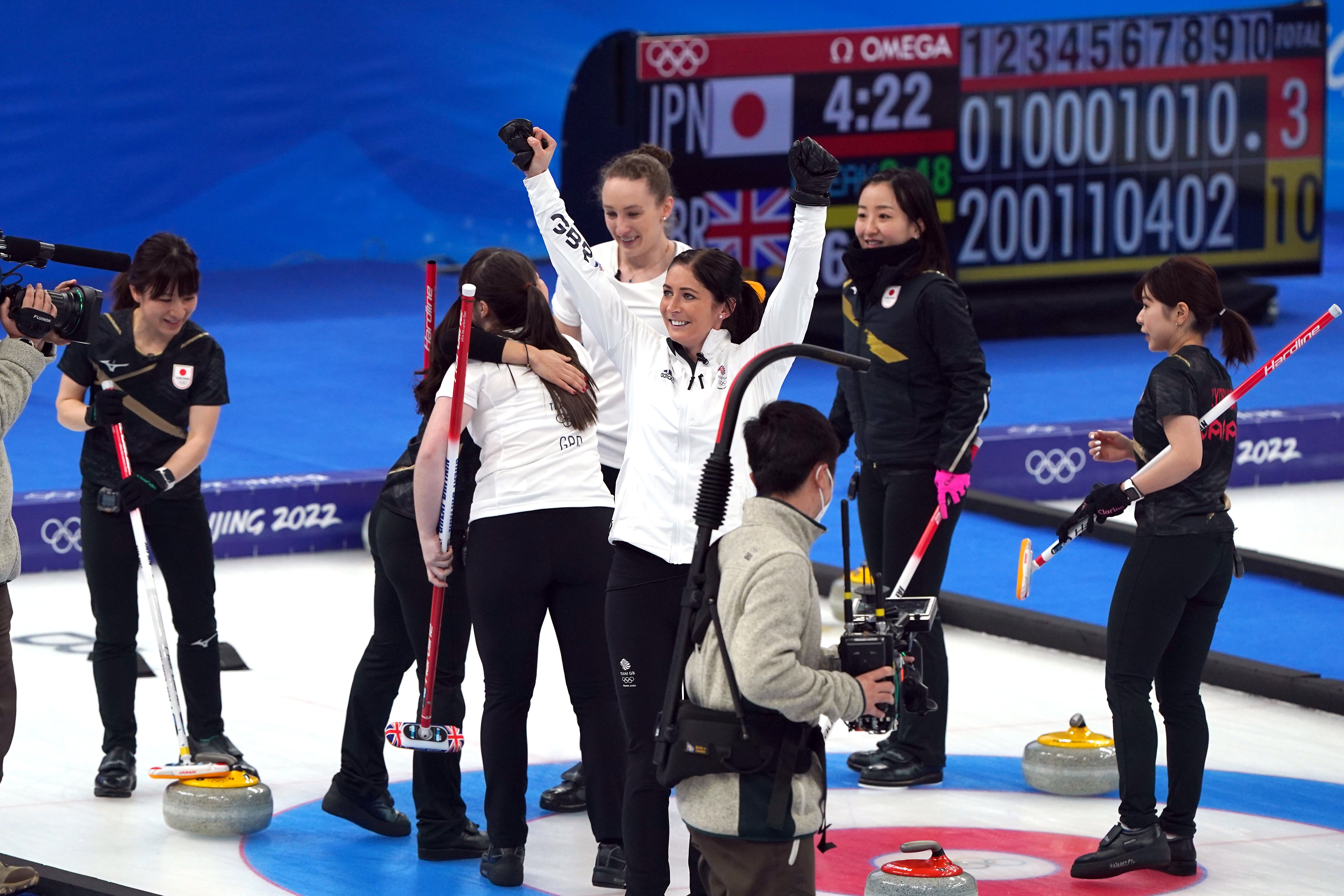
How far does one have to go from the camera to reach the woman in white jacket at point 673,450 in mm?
4441

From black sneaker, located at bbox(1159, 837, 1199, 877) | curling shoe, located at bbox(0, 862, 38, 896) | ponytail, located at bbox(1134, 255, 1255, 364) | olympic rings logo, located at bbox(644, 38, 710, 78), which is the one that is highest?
olympic rings logo, located at bbox(644, 38, 710, 78)

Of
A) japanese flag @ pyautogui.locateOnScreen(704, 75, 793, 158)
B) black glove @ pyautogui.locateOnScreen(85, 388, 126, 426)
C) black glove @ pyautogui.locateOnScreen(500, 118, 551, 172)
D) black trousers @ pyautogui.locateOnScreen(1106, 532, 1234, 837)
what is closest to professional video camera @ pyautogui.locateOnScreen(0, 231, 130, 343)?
black glove @ pyautogui.locateOnScreen(85, 388, 126, 426)

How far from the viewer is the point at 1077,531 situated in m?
5.35

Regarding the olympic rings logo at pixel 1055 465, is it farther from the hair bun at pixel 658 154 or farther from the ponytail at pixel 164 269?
the ponytail at pixel 164 269

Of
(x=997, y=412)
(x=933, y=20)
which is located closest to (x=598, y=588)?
(x=997, y=412)

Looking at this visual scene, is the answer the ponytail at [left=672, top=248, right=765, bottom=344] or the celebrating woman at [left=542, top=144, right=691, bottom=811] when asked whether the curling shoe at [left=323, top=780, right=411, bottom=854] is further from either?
the ponytail at [left=672, top=248, right=765, bottom=344]

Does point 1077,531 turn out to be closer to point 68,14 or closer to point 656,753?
point 656,753

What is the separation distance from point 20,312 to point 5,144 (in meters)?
13.5

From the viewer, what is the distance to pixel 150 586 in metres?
5.73

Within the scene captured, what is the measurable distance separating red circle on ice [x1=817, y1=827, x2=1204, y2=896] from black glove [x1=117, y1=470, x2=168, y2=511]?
210 centimetres

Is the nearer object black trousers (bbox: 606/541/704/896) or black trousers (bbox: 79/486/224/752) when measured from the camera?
black trousers (bbox: 606/541/704/896)

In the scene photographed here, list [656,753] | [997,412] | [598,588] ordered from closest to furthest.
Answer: [656,753] < [598,588] < [997,412]

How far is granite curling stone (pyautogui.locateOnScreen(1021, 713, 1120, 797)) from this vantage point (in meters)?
5.89

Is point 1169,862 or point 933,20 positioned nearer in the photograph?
point 1169,862
